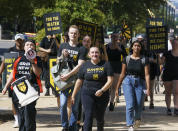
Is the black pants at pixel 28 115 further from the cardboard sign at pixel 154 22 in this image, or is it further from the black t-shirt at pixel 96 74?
the cardboard sign at pixel 154 22

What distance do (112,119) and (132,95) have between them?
5.65 feet

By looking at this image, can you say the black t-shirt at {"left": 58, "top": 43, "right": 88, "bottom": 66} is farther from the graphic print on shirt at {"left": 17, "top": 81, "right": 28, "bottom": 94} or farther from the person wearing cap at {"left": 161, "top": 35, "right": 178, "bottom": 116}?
the person wearing cap at {"left": 161, "top": 35, "right": 178, "bottom": 116}

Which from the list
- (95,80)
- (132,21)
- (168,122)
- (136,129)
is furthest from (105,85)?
(132,21)

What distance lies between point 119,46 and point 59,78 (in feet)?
14.7

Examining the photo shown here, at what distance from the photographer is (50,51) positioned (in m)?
14.0

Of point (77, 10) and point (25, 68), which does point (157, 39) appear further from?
point (77, 10)

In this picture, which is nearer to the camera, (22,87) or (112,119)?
(22,87)

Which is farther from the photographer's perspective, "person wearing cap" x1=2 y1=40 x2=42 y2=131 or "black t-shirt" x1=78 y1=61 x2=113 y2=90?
"black t-shirt" x1=78 y1=61 x2=113 y2=90

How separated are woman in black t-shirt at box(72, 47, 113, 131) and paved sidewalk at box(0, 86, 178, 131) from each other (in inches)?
73.2

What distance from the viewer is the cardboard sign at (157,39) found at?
503 inches

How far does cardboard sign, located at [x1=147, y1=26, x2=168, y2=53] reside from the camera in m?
12.8

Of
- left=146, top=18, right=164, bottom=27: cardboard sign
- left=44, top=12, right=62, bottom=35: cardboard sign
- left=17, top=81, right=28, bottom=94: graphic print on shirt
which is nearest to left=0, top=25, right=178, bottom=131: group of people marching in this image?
left=17, top=81, right=28, bottom=94: graphic print on shirt

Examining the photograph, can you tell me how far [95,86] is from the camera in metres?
7.83

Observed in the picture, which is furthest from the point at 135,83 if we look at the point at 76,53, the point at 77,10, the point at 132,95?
the point at 77,10
